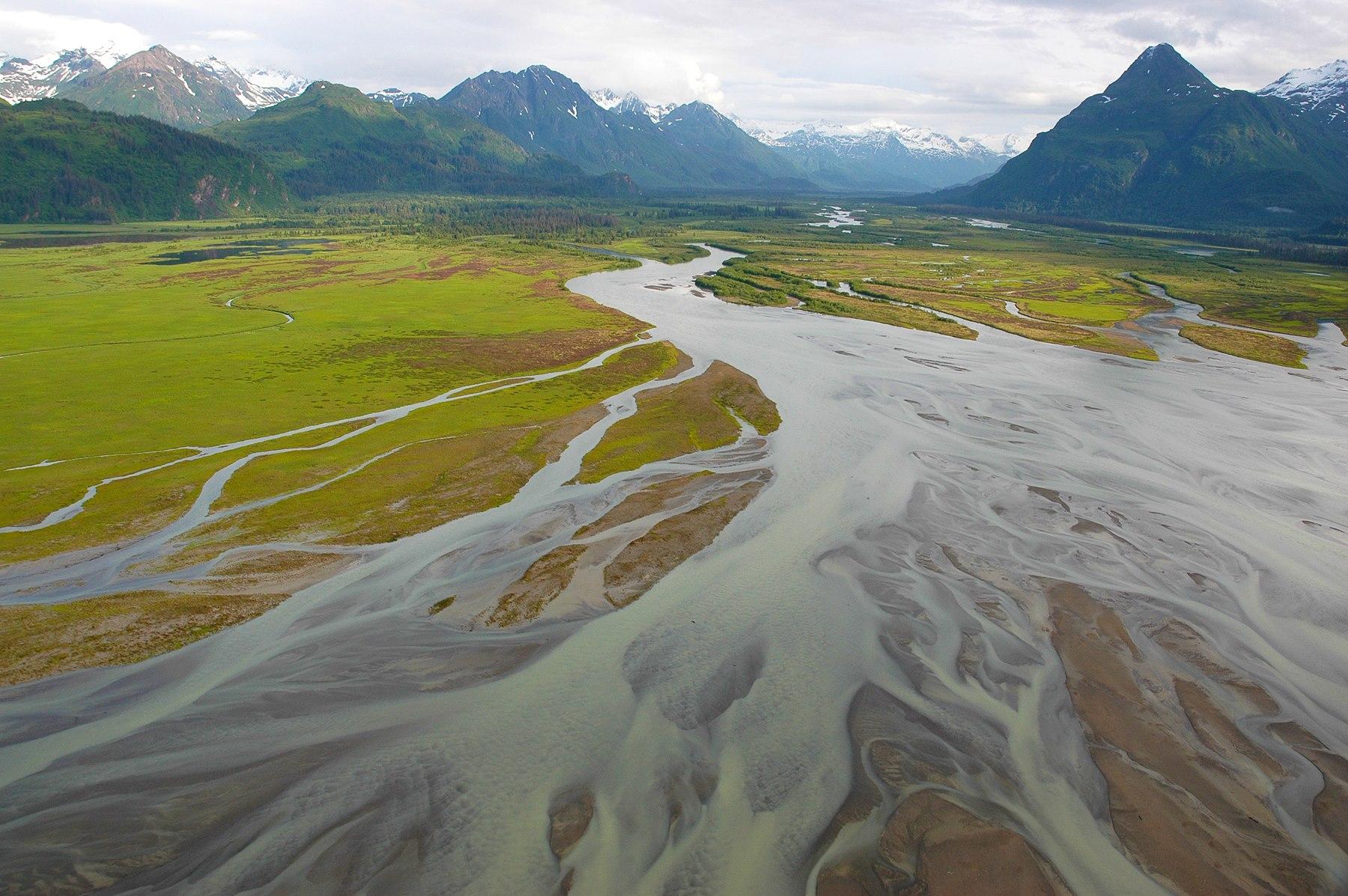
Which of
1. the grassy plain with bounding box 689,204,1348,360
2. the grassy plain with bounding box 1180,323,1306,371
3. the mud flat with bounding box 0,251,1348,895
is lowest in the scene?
the mud flat with bounding box 0,251,1348,895

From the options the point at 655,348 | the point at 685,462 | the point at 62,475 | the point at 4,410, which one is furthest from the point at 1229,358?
the point at 4,410

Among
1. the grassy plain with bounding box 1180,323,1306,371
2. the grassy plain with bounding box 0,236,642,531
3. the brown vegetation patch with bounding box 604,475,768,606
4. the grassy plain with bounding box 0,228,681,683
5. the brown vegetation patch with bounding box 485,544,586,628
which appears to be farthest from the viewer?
the grassy plain with bounding box 1180,323,1306,371

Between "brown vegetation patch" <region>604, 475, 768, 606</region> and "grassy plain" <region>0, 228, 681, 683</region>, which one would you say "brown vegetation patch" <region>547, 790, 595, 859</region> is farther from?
"grassy plain" <region>0, 228, 681, 683</region>

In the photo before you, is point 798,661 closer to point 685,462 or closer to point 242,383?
point 685,462

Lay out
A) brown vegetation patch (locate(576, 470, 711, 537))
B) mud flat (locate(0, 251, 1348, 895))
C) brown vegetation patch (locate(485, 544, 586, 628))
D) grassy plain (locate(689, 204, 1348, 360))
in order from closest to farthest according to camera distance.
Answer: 1. mud flat (locate(0, 251, 1348, 895))
2. brown vegetation patch (locate(485, 544, 586, 628))
3. brown vegetation patch (locate(576, 470, 711, 537))
4. grassy plain (locate(689, 204, 1348, 360))

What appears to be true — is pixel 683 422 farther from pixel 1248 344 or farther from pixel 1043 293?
pixel 1043 293

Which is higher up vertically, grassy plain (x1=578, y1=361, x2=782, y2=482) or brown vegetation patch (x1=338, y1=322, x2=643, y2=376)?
brown vegetation patch (x1=338, y1=322, x2=643, y2=376)

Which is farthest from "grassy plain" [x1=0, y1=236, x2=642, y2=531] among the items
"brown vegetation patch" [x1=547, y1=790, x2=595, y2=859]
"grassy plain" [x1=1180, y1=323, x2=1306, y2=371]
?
"grassy plain" [x1=1180, y1=323, x2=1306, y2=371]

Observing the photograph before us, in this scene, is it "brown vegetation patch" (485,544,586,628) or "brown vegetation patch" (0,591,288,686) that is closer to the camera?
"brown vegetation patch" (0,591,288,686)
